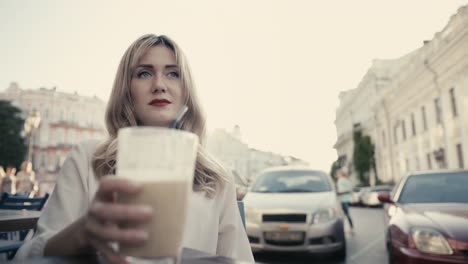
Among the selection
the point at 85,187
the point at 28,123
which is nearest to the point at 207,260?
the point at 85,187

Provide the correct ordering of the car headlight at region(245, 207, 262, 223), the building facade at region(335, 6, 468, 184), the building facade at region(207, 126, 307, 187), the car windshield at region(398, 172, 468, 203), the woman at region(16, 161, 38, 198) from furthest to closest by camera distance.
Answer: the building facade at region(207, 126, 307, 187) < the building facade at region(335, 6, 468, 184) < the woman at region(16, 161, 38, 198) < the car headlight at region(245, 207, 262, 223) < the car windshield at region(398, 172, 468, 203)

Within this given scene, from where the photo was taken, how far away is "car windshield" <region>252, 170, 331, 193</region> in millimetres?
6449

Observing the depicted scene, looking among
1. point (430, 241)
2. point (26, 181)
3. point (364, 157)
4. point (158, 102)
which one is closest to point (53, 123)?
point (364, 157)

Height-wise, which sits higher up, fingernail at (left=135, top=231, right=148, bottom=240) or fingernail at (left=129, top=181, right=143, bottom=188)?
fingernail at (left=129, top=181, right=143, bottom=188)

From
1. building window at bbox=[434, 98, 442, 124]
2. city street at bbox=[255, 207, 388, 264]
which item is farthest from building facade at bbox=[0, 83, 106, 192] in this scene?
city street at bbox=[255, 207, 388, 264]

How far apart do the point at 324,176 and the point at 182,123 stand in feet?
18.1

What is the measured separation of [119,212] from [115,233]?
0.04 metres

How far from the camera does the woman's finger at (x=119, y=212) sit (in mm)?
612

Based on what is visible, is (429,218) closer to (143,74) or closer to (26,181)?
(143,74)

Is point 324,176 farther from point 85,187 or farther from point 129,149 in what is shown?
point 129,149

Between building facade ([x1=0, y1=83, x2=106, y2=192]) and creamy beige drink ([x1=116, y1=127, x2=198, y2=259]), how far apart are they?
49788 millimetres

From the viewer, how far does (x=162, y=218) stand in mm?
688

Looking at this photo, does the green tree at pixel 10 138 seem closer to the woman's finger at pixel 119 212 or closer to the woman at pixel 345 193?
the woman at pixel 345 193

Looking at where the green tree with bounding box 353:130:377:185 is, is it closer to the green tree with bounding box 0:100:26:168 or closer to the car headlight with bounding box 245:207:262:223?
the car headlight with bounding box 245:207:262:223
